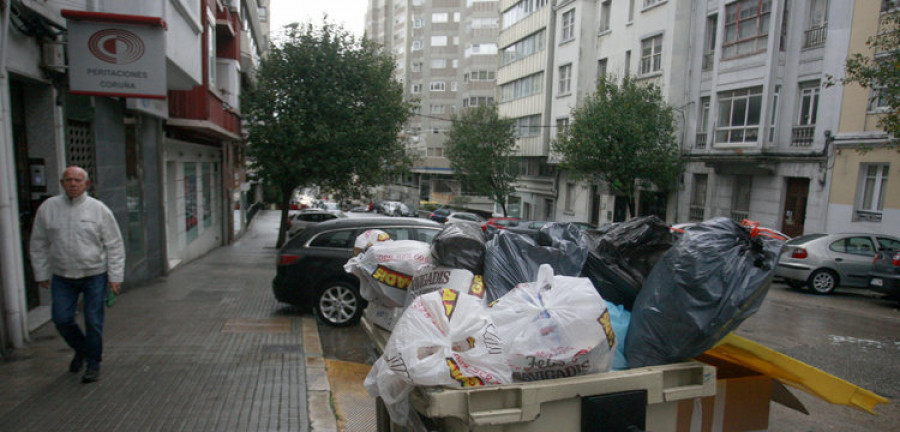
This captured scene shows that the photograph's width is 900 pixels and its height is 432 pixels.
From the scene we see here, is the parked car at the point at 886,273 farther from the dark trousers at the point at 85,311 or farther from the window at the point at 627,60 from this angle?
the window at the point at 627,60

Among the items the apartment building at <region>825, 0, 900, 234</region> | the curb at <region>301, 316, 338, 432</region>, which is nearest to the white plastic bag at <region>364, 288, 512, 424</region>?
the curb at <region>301, 316, 338, 432</region>

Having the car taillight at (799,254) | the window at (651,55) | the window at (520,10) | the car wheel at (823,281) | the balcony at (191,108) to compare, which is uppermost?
the window at (520,10)

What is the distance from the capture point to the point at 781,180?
19.0 m

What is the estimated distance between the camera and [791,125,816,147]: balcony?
17984mm

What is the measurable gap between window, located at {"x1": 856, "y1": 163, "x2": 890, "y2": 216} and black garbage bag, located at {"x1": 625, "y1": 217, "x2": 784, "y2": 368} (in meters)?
16.4

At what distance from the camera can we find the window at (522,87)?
117ft

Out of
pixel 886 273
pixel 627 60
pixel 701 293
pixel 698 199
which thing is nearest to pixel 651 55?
pixel 627 60

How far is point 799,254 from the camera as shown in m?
12.6

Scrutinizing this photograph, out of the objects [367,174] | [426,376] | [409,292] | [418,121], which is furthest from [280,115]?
[418,121]

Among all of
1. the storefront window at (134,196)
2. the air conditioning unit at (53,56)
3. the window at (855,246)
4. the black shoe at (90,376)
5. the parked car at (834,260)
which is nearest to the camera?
the black shoe at (90,376)

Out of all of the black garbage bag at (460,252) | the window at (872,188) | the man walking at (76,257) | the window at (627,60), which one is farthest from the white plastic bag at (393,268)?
the window at (627,60)

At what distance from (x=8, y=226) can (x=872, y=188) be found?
65.4 ft

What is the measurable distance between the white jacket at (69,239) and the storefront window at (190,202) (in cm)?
1033

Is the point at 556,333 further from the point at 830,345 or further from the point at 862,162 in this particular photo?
the point at 862,162
